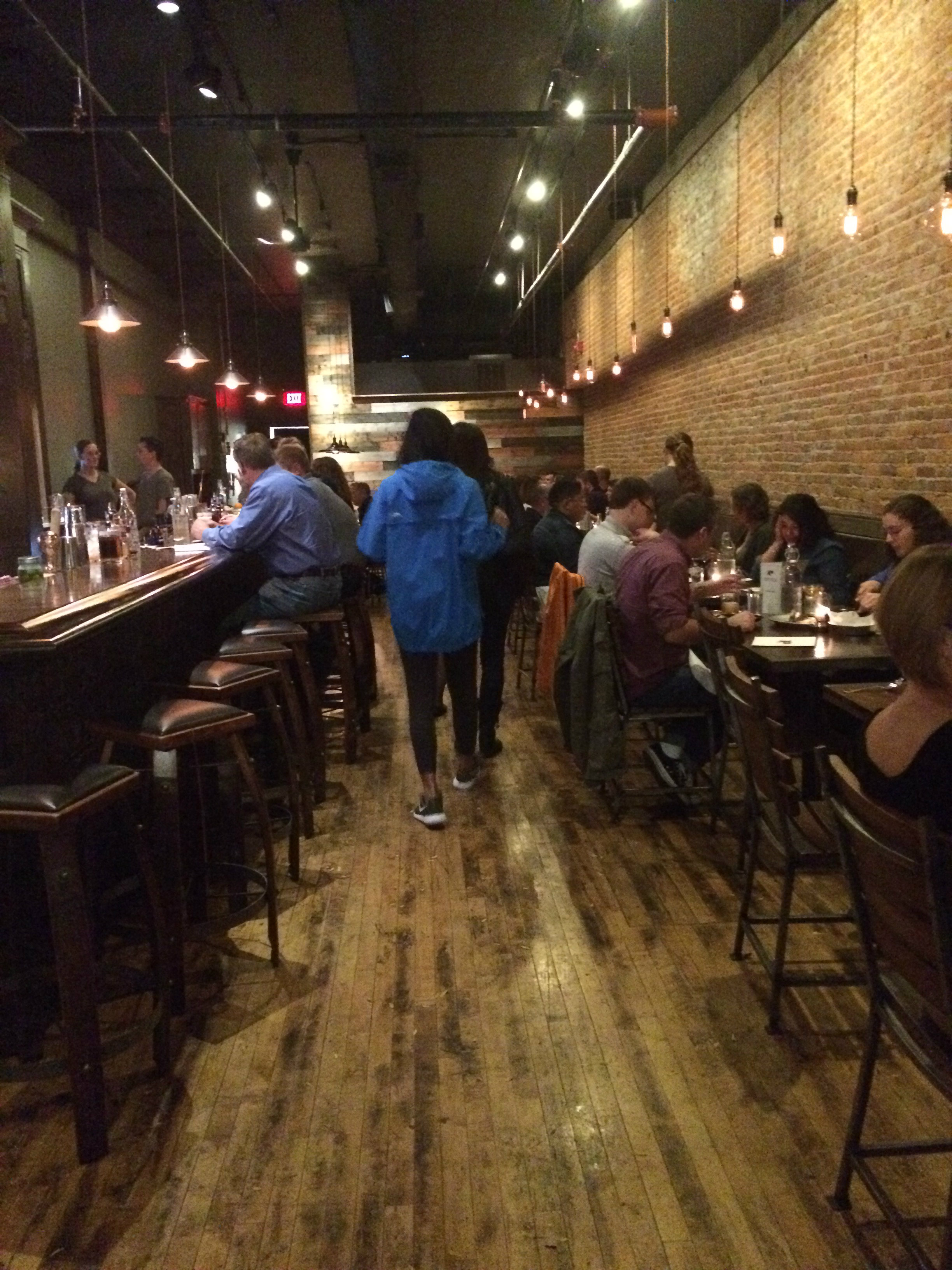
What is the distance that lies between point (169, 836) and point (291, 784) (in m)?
1.02

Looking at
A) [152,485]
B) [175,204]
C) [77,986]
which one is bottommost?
[77,986]

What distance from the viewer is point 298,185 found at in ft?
33.3

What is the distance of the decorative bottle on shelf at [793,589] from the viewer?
4.19 meters

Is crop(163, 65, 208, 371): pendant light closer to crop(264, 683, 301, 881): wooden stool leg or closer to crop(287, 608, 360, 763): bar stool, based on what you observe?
crop(287, 608, 360, 763): bar stool

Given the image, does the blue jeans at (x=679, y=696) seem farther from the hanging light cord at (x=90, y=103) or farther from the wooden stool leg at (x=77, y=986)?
the hanging light cord at (x=90, y=103)

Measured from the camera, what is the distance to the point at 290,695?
12.8 feet

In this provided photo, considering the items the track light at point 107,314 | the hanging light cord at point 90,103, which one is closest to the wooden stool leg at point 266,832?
the track light at point 107,314

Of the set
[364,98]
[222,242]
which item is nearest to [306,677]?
[364,98]

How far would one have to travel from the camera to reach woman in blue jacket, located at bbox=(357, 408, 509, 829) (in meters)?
4.09

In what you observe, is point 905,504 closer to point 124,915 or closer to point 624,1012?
point 624,1012

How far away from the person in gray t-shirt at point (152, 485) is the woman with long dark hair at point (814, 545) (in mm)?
5364

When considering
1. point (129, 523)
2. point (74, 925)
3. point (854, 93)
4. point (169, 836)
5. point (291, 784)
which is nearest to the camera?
point (74, 925)

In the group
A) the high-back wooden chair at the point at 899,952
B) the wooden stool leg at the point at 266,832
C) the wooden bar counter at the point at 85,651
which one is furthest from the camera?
the wooden stool leg at the point at 266,832

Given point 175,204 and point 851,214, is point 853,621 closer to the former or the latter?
point 851,214
